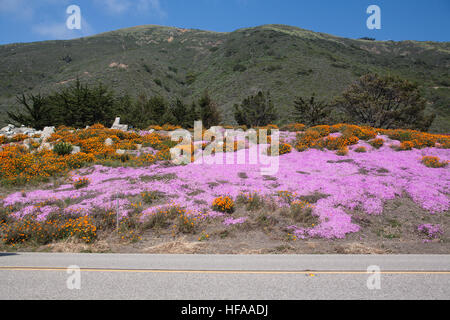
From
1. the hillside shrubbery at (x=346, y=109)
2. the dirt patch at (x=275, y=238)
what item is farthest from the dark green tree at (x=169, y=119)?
the dirt patch at (x=275, y=238)

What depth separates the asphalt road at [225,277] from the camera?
4395 mm

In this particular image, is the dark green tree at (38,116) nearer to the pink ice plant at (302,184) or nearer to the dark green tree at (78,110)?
the dark green tree at (78,110)

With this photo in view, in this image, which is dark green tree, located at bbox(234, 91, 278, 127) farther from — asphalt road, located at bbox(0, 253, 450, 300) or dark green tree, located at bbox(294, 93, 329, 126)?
asphalt road, located at bbox(0, 253, 450, 300)

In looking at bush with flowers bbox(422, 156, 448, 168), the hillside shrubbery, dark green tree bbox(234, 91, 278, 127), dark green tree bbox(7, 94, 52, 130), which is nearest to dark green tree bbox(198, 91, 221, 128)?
the hillside shrubbery

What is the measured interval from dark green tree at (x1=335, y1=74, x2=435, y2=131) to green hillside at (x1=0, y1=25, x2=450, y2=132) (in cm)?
1548

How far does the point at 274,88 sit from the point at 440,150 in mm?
48912

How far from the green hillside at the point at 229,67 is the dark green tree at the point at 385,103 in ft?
50.8

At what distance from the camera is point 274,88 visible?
62.7 metres

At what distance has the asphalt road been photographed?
4.39 metres

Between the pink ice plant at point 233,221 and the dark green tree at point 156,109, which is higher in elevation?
the dark green tree at point 156,109

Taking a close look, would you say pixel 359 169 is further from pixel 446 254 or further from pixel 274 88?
pixel 274 88

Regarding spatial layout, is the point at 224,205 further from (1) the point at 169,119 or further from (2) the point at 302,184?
(1) the point at 169,119

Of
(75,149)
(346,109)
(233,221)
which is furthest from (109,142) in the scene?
(346,109)

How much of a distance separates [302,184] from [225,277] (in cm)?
817
